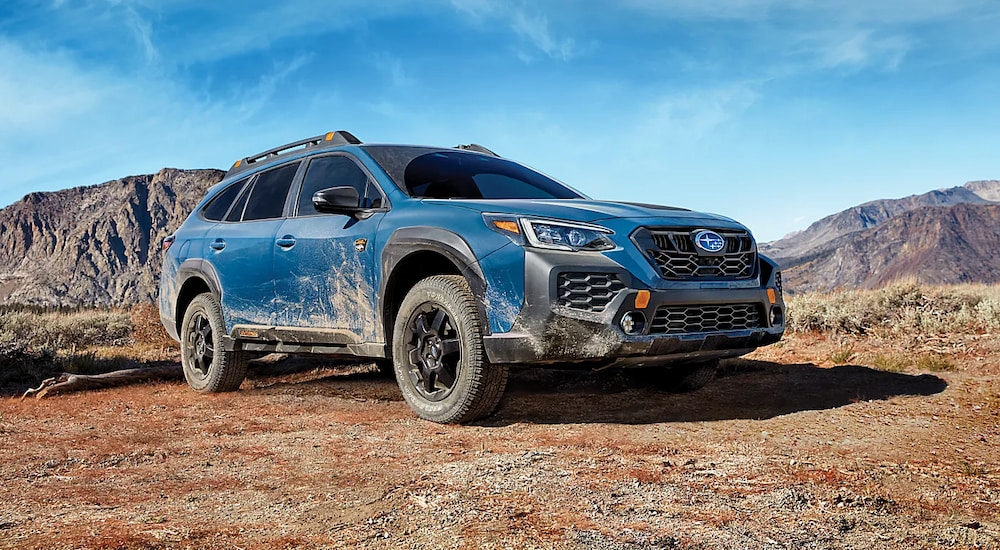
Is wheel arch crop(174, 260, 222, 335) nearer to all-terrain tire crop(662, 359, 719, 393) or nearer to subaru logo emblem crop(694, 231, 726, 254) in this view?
all-terrain tire crop(662, 359, 719, 393)

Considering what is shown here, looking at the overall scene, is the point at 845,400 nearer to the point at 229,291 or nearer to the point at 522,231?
the point at 522,231

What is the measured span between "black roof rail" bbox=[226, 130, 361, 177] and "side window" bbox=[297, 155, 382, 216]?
0.18 metres

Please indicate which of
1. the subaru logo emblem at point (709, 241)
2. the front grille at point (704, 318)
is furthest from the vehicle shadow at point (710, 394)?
the subaru logo emblem at point (709, 241)

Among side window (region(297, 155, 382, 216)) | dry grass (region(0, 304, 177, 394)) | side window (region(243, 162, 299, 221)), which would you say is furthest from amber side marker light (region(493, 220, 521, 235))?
dry grass (region(0, 304, 177, 394))

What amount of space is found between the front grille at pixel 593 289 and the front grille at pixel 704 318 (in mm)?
294

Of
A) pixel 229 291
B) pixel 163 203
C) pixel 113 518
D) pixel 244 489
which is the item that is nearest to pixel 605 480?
pixel 244 489

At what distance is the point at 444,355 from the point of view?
16.1 feet

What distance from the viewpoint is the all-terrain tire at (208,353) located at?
270 inches

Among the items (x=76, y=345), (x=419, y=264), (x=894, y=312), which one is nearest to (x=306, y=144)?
(x=419, y=264)

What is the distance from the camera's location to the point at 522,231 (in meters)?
4.51

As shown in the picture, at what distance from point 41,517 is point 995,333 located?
322 inches

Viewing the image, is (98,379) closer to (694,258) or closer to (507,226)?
(507,226)

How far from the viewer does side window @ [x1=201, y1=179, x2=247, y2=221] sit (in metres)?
7.28

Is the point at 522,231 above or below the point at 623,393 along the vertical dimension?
above
